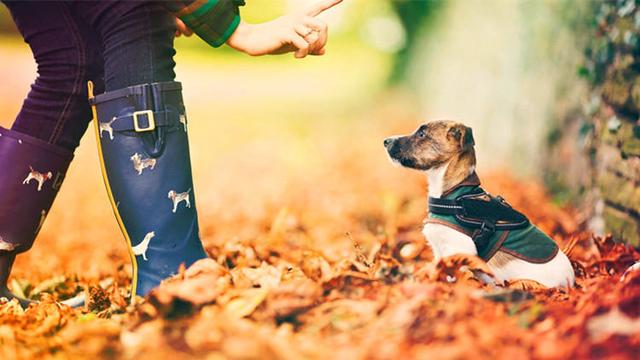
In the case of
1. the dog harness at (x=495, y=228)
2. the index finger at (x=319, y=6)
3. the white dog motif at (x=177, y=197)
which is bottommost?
the dog harness at (x=495, y=228)

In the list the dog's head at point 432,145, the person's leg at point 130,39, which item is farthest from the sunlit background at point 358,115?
the person's leg at point 130,39

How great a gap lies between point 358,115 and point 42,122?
12988mm

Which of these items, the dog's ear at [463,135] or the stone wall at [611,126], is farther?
the stone wall at [611,126]

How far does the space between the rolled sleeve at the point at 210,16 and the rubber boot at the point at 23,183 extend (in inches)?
26.0

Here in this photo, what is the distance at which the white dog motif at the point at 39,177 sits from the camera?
2.47 m

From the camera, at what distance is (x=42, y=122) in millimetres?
2471

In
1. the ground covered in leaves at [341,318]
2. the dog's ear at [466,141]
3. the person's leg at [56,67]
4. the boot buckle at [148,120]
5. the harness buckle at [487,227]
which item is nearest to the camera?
the ground covered in leaves at [341,318]

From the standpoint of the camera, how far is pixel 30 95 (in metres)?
2.50

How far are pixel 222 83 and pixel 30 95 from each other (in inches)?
706

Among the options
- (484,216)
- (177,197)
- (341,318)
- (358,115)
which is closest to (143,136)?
(177,197)

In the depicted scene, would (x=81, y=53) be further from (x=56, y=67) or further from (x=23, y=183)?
(x=23, y=183)

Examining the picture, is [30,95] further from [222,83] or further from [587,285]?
[222,83]

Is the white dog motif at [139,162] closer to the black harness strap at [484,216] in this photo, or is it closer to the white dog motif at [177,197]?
the white dog motif at [177,197]

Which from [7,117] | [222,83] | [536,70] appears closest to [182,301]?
[536,70]
